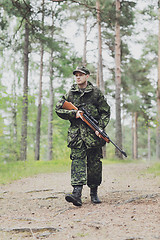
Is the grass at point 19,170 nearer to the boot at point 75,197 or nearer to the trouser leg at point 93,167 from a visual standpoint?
the trouser leg at point 93,167

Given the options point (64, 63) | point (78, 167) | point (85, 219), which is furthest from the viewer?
point (64, 63)

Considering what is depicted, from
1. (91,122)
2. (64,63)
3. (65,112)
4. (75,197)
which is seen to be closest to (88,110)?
(91,122)

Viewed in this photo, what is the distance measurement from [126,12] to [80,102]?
12820mm

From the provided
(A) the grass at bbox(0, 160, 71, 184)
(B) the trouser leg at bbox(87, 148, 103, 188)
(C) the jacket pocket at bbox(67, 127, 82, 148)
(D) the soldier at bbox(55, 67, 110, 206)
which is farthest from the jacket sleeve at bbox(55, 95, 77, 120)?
(A) the grass at bbox(0, 160, 71, 184)

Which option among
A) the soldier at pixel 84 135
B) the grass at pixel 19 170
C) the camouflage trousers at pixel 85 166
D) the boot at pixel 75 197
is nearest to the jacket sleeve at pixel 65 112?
the soldier at pixel 84 135

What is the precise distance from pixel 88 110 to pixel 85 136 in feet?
1.50

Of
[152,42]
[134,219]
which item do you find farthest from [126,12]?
[134,219]

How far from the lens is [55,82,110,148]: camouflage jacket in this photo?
452 cm

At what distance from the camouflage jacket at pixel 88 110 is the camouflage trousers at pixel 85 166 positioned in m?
0.15

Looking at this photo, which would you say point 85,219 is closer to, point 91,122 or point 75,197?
point 75,197

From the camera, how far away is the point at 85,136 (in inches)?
178

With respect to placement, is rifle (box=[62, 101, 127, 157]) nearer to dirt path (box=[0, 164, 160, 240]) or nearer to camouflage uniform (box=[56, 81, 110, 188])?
camouflage uniform (box=[56, 81, 110, 188])

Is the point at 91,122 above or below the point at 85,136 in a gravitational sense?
above

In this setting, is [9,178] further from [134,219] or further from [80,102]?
[134,219]
